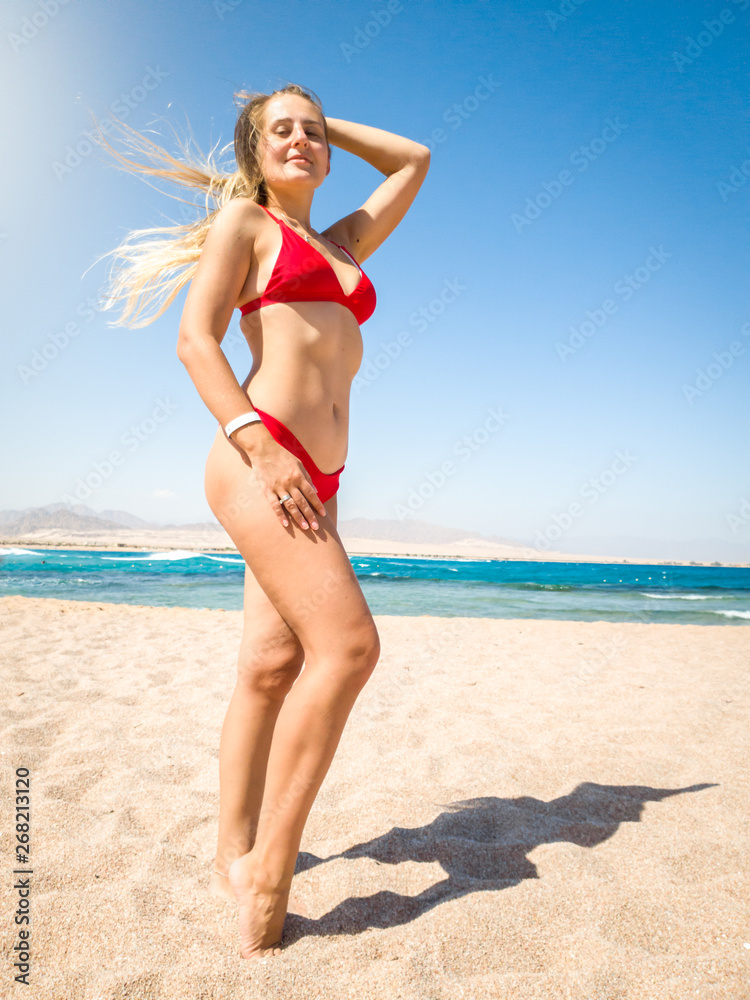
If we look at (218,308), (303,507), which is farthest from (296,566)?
(218,308)

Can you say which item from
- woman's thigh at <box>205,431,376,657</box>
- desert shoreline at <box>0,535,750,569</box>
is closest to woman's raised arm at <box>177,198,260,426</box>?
woman's thigh at <box>205,431,376,657</box>

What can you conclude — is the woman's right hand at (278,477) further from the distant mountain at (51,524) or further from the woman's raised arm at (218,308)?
the distant mountain at (51,524)

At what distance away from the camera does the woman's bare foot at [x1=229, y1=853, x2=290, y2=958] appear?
139 cm

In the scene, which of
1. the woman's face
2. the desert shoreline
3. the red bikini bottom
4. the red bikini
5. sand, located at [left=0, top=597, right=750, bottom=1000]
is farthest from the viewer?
the desert shoreline

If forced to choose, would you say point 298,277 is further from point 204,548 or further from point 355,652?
point 204,548

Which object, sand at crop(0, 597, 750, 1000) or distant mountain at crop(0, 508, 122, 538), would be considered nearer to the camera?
sand at crop(0, 597, 750, 1000)

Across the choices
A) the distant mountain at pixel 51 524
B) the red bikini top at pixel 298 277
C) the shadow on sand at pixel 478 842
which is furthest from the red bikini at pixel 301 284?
the distant mountain at pixel 51 524

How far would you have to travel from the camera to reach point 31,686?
3695 mm

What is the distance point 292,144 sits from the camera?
173 cm

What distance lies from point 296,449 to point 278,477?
5.0 inches

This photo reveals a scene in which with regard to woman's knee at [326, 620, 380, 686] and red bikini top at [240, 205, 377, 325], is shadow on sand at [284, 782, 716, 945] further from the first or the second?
red bikini top at [240, 205, 377, 325]

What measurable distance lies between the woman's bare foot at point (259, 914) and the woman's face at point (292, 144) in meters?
1.96

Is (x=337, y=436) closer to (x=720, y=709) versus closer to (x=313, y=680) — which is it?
(x=313, y=680)

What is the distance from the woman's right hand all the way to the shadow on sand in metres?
1.12
